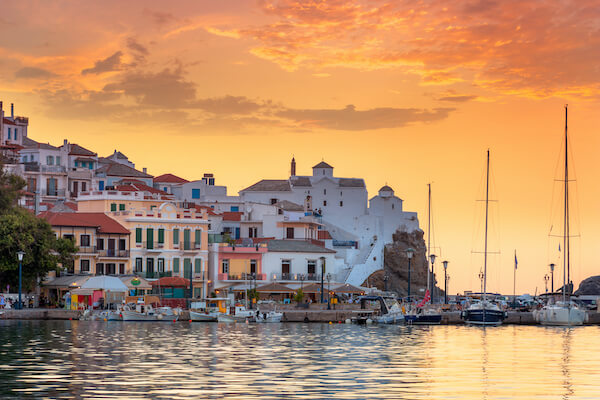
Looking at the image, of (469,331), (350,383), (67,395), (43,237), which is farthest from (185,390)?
(43,237)

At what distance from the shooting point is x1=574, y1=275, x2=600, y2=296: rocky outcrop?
138 m

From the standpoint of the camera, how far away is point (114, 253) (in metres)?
95.6

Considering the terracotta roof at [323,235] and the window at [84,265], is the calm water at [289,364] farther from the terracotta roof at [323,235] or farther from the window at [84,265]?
the terracotta roof at [323,235]

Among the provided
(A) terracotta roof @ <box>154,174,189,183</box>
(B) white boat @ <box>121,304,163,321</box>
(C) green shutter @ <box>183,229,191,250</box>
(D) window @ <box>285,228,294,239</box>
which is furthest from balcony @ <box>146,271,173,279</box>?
(A) terracotta roof @ <box>154,174,189,183</box>

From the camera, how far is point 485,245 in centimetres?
9131

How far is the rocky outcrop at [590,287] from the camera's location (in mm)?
138475

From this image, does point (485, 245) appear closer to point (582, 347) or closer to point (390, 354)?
point (582, 347)

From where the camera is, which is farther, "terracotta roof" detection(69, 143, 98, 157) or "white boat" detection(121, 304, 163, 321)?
"terracotta roof" detection(69, 143, 98, 157)

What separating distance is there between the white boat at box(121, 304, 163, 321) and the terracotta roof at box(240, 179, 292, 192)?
6105 centimetres

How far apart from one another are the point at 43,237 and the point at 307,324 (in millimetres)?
21726

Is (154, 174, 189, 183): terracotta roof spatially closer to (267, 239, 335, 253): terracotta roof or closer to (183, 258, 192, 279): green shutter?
(267, 239, 335, 253): terracotta roof

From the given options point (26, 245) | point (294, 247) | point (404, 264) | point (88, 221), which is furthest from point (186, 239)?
point (404, 264)

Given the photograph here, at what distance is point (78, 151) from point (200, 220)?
40325mm

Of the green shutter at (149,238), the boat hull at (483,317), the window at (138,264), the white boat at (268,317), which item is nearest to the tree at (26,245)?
the window at (138,264)
